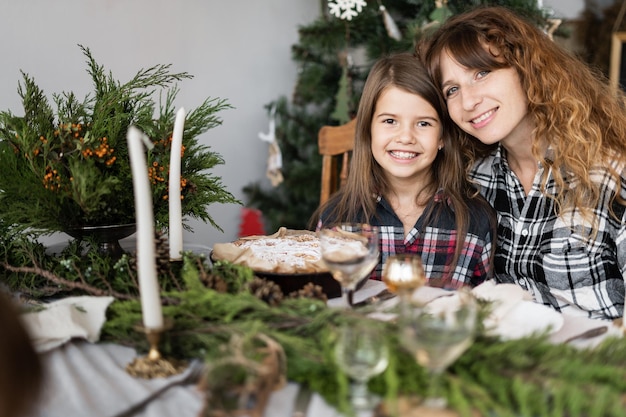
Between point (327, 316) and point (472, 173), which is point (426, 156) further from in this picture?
point (327, 316)

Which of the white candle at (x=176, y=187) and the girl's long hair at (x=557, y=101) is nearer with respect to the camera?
the white candle at (x=176, y=187)

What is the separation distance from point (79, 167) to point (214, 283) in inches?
11.6

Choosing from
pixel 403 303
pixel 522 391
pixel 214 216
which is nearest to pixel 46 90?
pixel 214 216

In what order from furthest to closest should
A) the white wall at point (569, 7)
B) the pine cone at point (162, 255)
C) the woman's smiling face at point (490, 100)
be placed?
the white wall at point (569, 7) → the woman's smiling face at point (490, 100) → the pine cone at point (162, 255)

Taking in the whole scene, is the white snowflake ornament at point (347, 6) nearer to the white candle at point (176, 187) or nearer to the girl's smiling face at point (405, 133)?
the girl's smiling face at point (405, 133)

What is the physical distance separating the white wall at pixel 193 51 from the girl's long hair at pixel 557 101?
121 cm

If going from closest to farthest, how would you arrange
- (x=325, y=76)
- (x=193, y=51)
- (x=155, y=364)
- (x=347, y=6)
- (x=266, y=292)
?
(x=155, y=364), (x=266, y=292), (x=347, y=6), (x=193, y=51), (x=325, y=76)

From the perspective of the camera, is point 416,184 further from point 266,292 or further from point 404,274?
point 266,292

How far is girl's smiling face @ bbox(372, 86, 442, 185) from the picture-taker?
1536mm

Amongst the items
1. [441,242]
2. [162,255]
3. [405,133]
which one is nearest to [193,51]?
[405,133]

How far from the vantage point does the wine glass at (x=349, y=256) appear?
0.83 meters

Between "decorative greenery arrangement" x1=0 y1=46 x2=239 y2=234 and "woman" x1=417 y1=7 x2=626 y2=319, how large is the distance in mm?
745

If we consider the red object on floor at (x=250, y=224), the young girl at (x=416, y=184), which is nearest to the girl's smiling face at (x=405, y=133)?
the young girl at (x=416, y=184)

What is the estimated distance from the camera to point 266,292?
2.55ft
